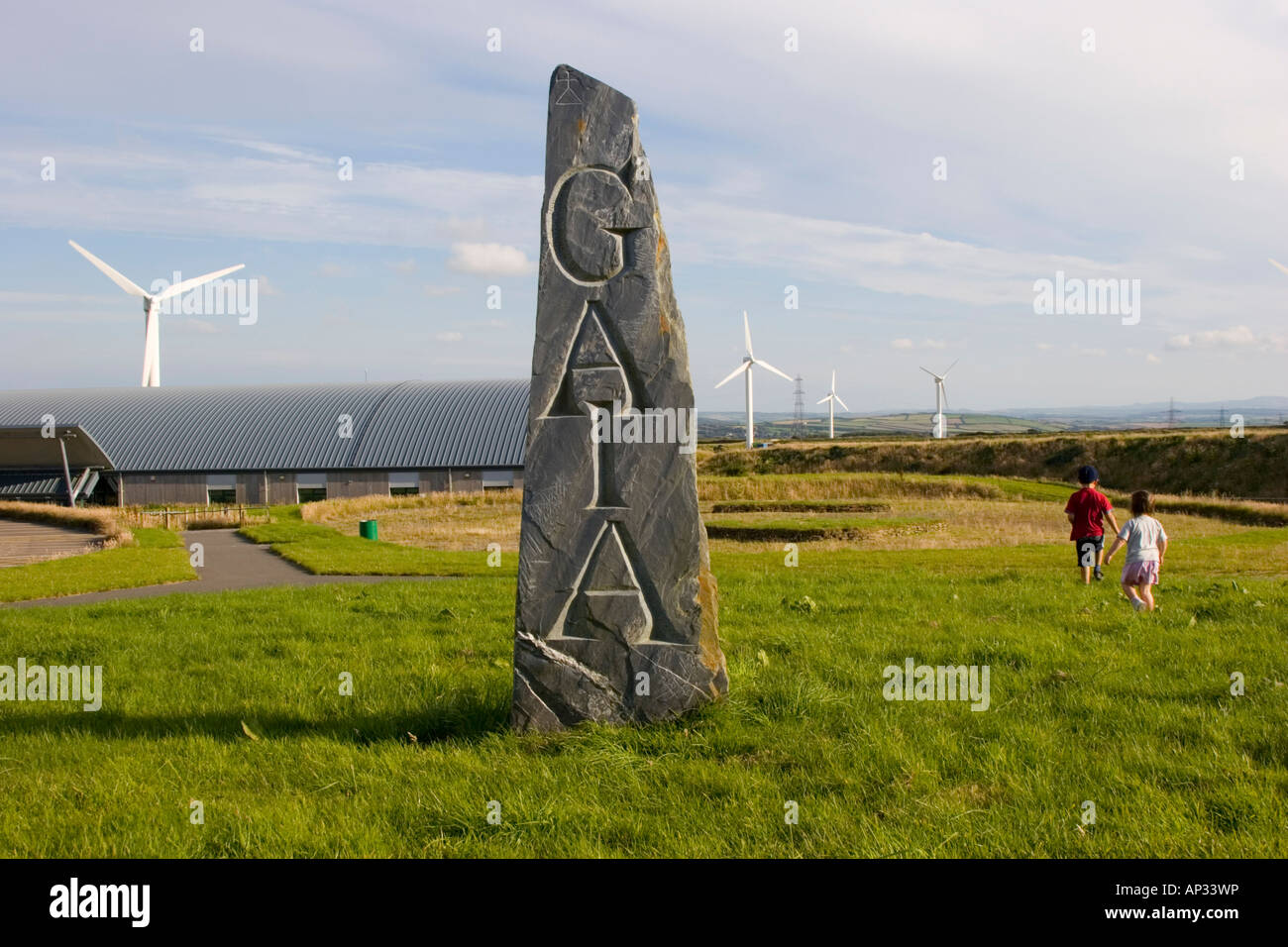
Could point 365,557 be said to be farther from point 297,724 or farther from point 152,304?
point 152,304

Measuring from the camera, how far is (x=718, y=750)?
22.1 ft

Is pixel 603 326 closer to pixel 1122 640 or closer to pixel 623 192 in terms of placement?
pixel 623 192

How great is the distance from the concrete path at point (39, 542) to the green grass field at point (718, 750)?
59.5 feet

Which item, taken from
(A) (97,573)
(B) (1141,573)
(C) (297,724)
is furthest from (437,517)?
(C) (297,724)

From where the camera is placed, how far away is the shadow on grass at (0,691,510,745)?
741 centimetres

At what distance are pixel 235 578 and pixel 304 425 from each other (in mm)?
39125

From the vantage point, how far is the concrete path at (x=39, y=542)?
89.2 ft

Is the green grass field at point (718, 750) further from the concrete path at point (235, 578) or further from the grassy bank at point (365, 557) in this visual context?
the grassy bank at point (365, 557)

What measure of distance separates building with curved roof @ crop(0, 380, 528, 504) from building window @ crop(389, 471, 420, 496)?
5 centimetres

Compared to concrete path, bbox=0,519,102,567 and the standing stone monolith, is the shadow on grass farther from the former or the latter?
concrete path, bbox=0,519,102,567

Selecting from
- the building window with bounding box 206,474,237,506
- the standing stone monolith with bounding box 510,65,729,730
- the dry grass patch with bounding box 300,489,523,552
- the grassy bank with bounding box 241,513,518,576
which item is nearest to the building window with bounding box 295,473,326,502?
the building window with bounding box 206,474,237,506

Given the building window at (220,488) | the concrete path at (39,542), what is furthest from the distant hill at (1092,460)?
the concrete path at (39,542)
